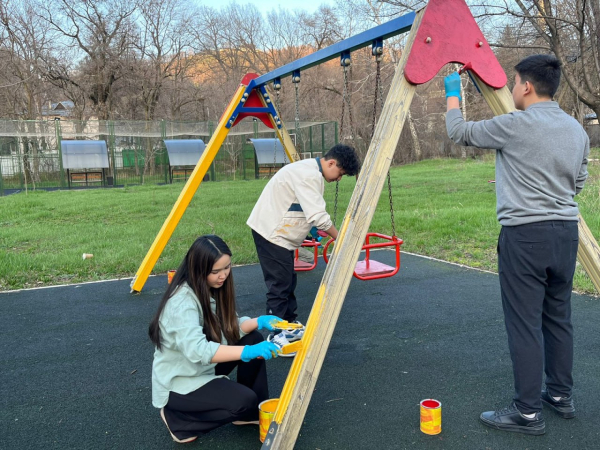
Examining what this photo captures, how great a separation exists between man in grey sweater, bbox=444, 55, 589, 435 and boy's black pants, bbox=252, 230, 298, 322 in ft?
5.18

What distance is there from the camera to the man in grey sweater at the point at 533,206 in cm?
234

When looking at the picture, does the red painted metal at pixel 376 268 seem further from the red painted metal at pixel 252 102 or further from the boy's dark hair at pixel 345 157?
the red painted metal at pixel 252 102

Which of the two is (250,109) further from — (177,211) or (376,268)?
(376,268)

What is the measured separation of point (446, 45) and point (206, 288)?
173 centimetres

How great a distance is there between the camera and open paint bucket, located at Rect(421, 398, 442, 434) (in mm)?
2537

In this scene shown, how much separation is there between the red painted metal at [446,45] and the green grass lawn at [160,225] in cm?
315

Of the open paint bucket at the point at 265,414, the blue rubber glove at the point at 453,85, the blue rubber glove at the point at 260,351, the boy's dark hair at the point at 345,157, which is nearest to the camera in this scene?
the blue rubber glove at the point at 260,351

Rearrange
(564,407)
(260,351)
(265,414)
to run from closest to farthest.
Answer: (260,351) < (265,414) < (564,407)

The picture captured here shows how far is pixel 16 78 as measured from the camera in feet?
82.3

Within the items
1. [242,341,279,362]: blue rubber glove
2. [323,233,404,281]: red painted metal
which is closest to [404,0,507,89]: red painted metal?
[242,341,279,362]: blue rubber glove

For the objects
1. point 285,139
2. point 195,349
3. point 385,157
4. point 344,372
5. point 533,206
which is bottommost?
point 344,372

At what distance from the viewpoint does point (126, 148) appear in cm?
2044

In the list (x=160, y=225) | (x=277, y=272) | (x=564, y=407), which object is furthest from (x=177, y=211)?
(x=160, y=225)

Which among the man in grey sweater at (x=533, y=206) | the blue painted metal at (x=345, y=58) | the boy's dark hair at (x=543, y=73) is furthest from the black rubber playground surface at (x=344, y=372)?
the blue painted metal at (x=345, y=58)
